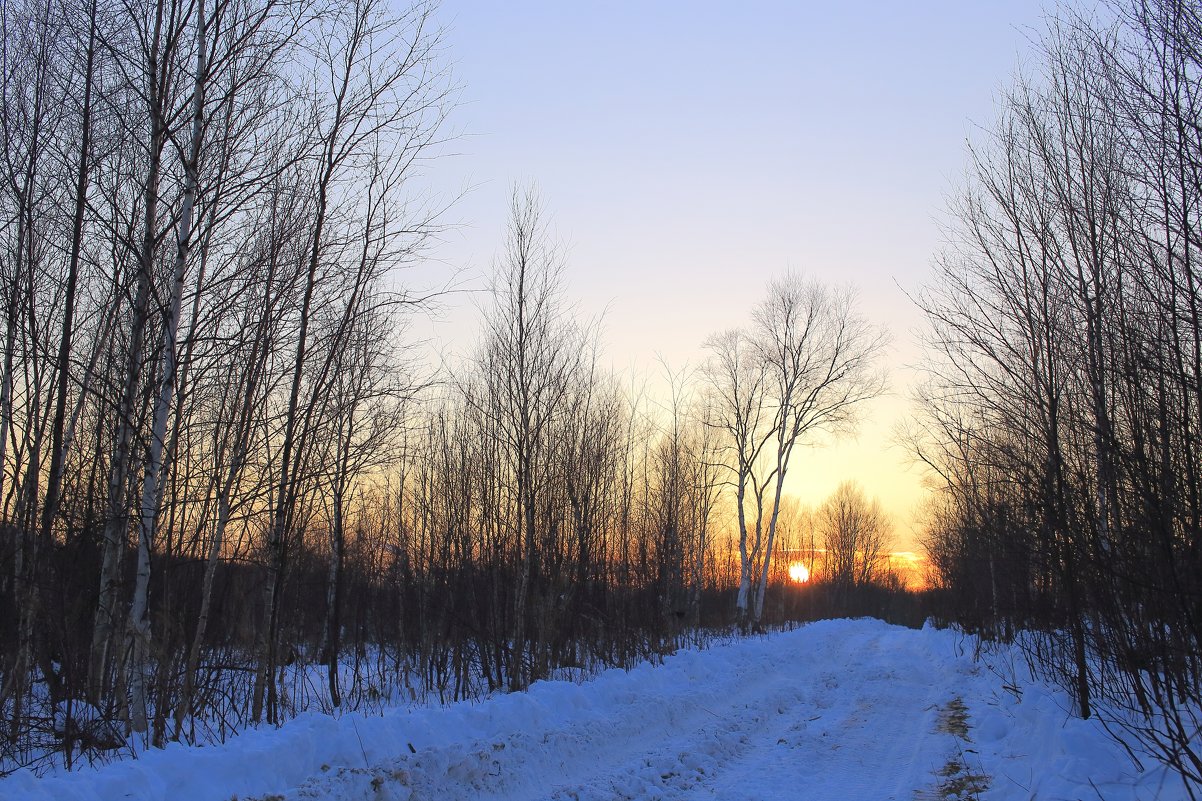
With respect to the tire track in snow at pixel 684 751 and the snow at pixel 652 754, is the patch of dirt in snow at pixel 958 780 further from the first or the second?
the tire track in snow at pixel 684 751

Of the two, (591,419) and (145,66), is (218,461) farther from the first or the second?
(591,419)

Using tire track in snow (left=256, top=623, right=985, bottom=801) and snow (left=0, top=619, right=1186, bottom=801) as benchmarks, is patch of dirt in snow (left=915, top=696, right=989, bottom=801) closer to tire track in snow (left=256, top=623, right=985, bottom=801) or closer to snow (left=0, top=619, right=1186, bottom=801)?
snow (left=0, top=619, right=1186, bottom=801)

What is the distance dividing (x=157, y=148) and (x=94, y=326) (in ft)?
15.8

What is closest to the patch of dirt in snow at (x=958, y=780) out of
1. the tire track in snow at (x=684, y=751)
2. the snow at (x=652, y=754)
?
the snow at (x=652, y=754)

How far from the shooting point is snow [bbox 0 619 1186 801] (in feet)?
16.9

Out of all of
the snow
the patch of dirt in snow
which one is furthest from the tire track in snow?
the patch of dirt in snow

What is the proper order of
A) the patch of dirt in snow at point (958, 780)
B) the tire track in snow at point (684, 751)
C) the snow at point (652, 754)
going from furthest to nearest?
the patch of dirt in snow at point (958, 780), the tire track in snow at point (684, 751), the snow at point (652, 754)

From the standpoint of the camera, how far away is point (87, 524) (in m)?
6.33

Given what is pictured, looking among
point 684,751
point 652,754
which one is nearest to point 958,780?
point 684,751

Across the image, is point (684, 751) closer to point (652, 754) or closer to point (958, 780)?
point (652, 754)

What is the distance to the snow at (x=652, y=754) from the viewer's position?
202 inches

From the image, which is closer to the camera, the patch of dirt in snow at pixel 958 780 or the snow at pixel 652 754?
the snow at pixel 652 754

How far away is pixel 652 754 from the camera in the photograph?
296 inches

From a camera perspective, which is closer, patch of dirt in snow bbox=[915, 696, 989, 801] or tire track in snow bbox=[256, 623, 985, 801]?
tire track in snow bbox=[256, 623, 985, 801]
